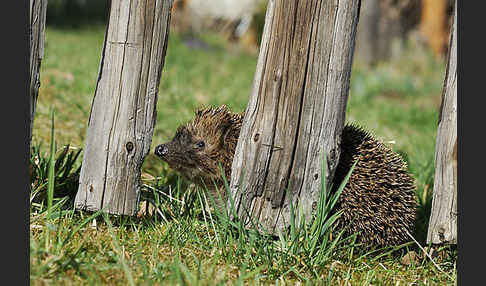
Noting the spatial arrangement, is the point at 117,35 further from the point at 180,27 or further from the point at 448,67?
the point at 180,27

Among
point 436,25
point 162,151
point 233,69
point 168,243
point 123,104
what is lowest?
point 168,243

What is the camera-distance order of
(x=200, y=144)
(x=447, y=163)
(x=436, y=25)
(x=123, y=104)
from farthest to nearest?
(x=436, y=25) < (x=200, y=144) < (x=447, y=163) < (x=123, y=104)

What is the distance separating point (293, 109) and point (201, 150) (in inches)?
46.1

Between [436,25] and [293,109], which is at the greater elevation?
[436,25]

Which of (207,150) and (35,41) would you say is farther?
(207,150)

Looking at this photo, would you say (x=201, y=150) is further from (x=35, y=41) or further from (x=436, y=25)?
(x=436, y=25)

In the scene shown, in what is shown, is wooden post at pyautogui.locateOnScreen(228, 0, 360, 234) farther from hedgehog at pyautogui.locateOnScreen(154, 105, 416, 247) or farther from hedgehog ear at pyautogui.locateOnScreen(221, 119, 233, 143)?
hedgehog ear at pyautogui.locateOnScreen(221, 119, 233, 143)

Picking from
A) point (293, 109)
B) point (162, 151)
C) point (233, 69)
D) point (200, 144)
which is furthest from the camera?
point (233, 69)

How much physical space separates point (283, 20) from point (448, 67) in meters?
1.07

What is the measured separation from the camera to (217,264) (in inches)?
111

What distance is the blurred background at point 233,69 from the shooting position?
534 cm

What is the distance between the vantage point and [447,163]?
3.15 meters

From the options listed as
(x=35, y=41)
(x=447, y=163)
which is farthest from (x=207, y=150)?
(x=447, y=163)

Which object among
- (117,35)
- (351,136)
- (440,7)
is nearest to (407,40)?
(440,7)
